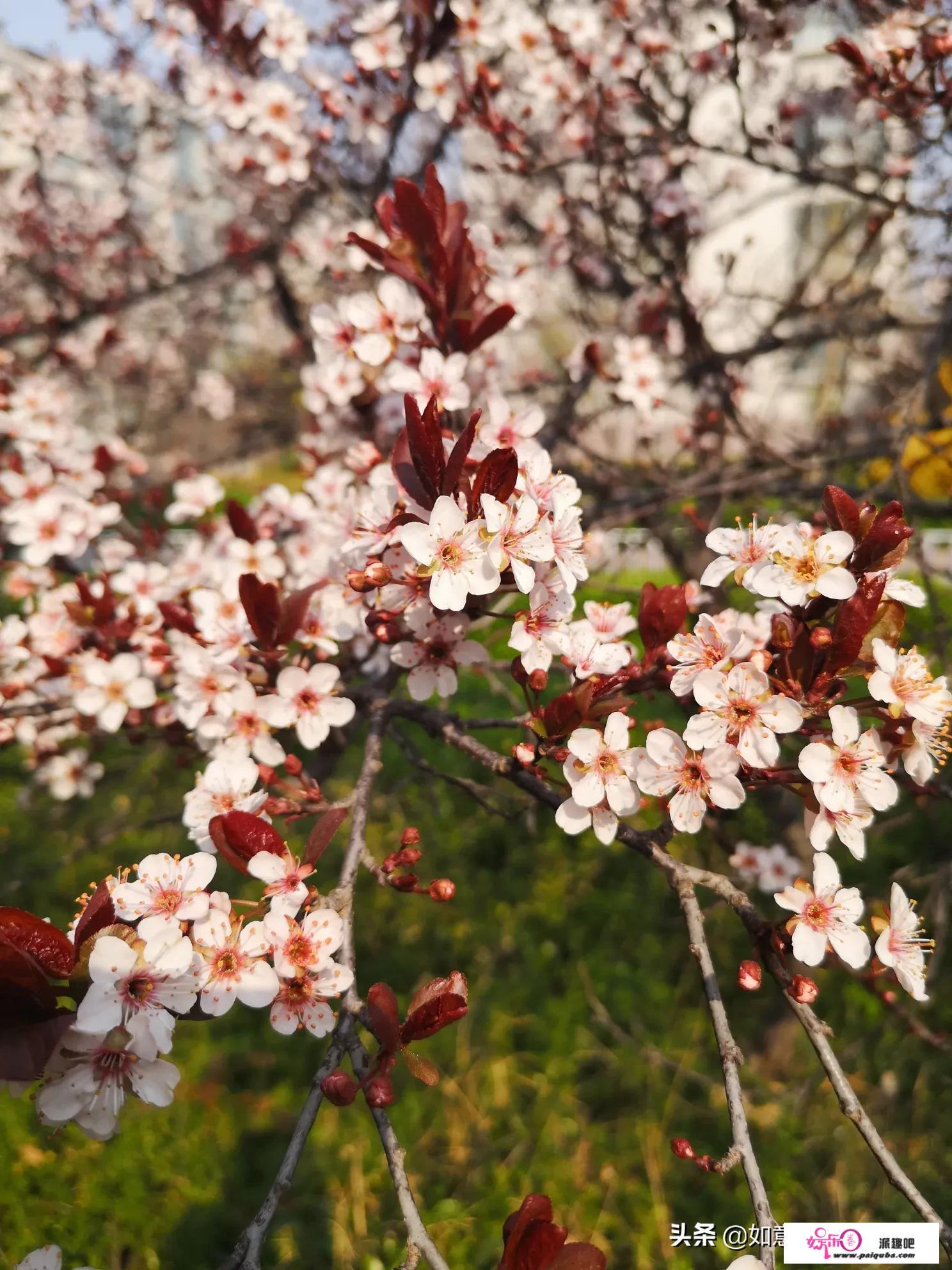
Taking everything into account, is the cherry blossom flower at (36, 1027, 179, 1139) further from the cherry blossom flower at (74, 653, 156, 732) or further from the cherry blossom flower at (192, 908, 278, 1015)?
the cherry blossom flower at (74, 653, 156, 732)

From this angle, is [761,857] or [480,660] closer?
[480,660]

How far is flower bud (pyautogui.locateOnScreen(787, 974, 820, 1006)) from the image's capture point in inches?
41.5

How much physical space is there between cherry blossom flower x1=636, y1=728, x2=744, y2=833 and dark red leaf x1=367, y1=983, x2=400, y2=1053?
1.42ft

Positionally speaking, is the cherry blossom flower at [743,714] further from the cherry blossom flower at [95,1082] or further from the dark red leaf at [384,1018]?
the cherry blossom flower at [95,1082]

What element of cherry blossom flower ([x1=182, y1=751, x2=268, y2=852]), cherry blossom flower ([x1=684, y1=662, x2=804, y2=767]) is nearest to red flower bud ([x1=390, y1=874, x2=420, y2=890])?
cherry blossom flower ([x1=182, y1=751, x2=268, y2=852])

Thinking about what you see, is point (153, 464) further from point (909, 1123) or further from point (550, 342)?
point (909, 1123)

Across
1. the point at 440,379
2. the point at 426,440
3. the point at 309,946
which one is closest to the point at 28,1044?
the point at 309,946

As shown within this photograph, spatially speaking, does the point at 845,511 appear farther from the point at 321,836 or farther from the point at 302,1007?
the point at 302,1007

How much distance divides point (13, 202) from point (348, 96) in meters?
3.17

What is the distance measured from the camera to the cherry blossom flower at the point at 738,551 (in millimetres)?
1165

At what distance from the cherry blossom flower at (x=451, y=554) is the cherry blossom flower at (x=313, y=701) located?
0.40 meters

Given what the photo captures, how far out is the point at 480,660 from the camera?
1357mm

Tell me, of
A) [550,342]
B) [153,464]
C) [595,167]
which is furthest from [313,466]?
[550,342]

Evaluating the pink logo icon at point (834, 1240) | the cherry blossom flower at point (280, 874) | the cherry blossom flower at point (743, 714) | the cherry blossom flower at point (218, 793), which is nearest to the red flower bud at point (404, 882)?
the cherry blossom flower at point (280, 874)
